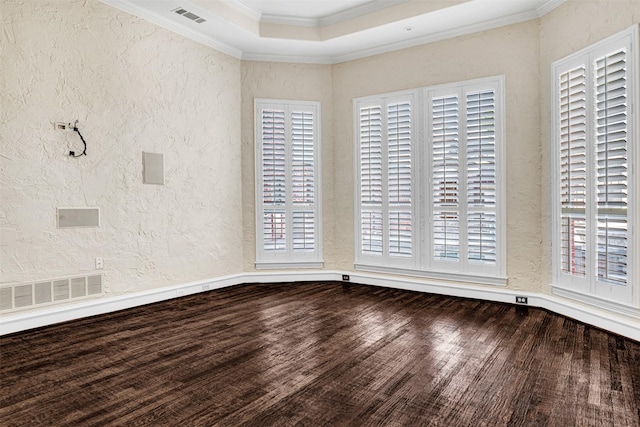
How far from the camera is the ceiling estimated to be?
4520mm

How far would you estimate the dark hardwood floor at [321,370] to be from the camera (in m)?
2.24

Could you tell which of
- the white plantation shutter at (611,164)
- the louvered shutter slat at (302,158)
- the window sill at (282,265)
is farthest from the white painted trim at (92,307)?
the white plantation shutter at (611,164)

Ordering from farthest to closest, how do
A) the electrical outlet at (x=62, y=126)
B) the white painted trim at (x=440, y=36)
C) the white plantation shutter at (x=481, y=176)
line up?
1. the white plantation shutter at (x=481, y=176)
2. the white painted trim at (x=440, y=36)
3. the electrical outlet at (x=62, y=126)

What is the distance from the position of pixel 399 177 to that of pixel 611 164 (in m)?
2.40

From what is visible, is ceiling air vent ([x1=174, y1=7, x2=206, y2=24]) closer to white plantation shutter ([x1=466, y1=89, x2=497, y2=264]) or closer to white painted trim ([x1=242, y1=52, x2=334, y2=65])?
white painted trim ([x1=242, y1=52, x2=334, y2=65])

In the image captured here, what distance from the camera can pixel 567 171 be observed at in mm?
4199

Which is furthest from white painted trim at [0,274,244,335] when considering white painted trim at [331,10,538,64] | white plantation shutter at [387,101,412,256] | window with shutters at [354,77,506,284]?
white painted trim at [331,10,538,64]

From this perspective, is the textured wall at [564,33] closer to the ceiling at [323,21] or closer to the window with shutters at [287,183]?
the ceiling at [323,21]

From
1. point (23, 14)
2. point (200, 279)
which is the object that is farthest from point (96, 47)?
point (200, 279)

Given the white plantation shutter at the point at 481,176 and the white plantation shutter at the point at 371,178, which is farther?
the white plantation shutter at the point at 371,178

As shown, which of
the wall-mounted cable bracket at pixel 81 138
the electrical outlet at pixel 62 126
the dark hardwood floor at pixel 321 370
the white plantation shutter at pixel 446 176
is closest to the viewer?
the dark hardwood floor at pixel 321 370

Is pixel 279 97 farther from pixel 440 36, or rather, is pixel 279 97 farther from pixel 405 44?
pixel 440 36

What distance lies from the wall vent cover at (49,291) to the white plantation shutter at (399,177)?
12.0ft

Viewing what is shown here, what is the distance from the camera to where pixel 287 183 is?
5.98m
